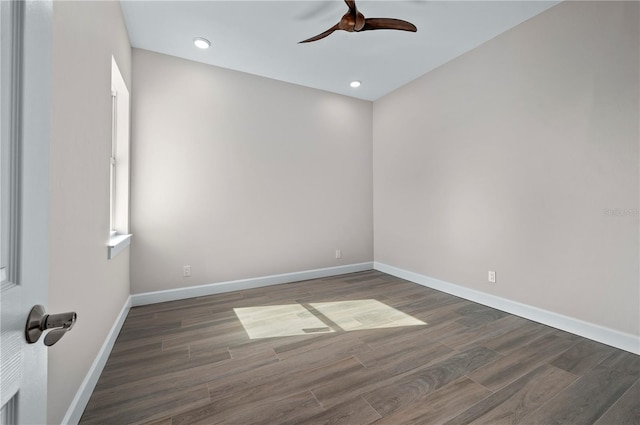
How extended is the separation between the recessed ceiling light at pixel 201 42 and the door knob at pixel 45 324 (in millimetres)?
3106

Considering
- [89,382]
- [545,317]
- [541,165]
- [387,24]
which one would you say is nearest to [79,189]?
[89,382]

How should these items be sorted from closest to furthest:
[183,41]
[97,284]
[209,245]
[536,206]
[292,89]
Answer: [97,284]
[536,206]
[183,41]
[209,245]
[292,89]

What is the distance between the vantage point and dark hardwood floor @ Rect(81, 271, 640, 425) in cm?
147

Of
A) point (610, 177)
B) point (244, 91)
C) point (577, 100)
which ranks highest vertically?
point (244, 91)

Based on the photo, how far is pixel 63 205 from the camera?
124 cm

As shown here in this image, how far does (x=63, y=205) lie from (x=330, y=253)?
3.29 metres

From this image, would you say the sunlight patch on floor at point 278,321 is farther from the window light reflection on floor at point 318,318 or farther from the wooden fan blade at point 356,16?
the wooden fan blade at point 356,16

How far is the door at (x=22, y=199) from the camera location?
0.43 metres

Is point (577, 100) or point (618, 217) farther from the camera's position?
point (577, 100)

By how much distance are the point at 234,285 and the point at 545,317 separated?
129 inches

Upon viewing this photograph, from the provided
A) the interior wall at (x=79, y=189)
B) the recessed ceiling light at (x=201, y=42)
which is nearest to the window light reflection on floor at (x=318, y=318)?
the interior wall at (x=79, y=189)

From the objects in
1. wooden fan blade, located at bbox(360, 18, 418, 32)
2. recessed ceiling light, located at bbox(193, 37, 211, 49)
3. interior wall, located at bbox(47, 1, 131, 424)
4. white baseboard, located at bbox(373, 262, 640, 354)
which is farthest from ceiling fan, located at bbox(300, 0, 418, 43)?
white baseboard, located at bbox(373, 262, 640, 354)

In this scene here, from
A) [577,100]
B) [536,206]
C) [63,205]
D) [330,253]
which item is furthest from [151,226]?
[577,100]

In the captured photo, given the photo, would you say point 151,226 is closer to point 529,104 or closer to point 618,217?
point 529,104
